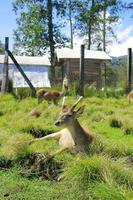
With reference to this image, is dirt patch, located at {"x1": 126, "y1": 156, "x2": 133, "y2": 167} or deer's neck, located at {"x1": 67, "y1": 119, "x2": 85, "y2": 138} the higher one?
deer's neck, located at {"x1": 67, "y1": 119, "x2": 85, "y2": 138}

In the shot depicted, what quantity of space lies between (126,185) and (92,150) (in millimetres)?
2016

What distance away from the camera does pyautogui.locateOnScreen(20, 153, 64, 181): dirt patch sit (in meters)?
7.31

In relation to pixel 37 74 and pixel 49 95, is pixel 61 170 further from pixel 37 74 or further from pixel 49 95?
pixel 37 74

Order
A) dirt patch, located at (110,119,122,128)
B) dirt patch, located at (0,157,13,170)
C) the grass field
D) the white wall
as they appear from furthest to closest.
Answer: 1. the white wall
2. dirt patch, located at (110,119,122,128)
3. dirt patch, located at (0,157,13,170)
4. the grass field

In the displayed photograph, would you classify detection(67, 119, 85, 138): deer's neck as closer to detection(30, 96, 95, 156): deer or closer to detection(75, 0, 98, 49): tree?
detection(30, 96, 95, 156): deer

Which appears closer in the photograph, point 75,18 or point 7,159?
point 7,159

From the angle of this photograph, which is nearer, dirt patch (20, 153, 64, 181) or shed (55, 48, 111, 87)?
dirt patch (20, 153, 64, 181)

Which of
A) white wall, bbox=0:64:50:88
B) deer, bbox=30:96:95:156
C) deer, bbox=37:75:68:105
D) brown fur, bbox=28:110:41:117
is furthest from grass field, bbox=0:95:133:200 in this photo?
white wall, bbox=0:64:50:88

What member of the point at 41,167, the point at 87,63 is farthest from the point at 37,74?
the point at 41,167

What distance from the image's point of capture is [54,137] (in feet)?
32.3

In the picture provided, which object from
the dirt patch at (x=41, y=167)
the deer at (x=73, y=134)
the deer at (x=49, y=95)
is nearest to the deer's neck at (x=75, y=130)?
the deer at (x=73, y=134)

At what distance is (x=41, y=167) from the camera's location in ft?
25.0

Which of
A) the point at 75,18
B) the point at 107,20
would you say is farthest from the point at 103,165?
the point at 107,20

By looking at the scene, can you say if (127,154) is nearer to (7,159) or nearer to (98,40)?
(7,159)
